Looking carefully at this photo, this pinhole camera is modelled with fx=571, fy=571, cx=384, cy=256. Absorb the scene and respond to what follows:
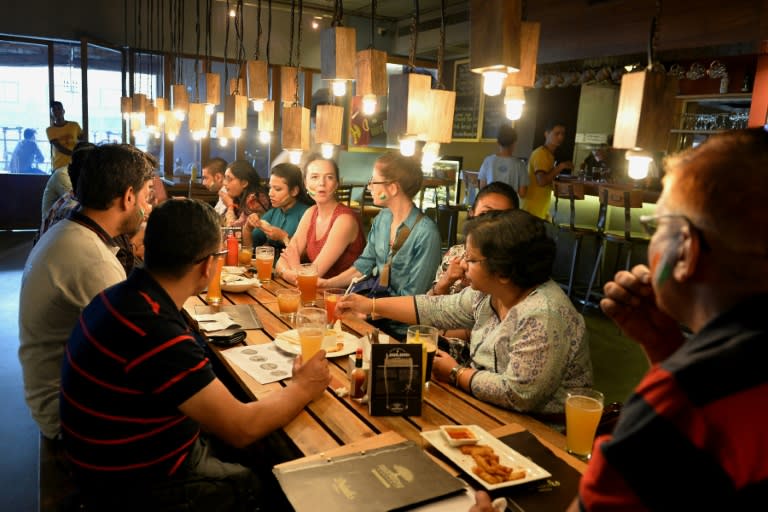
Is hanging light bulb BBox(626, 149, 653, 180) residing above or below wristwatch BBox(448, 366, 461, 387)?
above

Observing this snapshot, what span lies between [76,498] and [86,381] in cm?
35

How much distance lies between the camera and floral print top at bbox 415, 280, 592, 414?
1.89m

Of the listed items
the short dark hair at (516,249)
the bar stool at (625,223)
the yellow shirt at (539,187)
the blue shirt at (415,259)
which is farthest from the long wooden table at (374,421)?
the yellow shirt at (539,187)

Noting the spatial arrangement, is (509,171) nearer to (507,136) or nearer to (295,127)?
(507,136)

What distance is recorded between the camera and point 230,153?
10719 millimetres

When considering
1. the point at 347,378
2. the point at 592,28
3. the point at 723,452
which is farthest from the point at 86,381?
the point at 592,28

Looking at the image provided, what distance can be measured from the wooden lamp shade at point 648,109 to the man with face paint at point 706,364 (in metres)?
0.78

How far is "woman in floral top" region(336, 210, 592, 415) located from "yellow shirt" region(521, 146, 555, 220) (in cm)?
475

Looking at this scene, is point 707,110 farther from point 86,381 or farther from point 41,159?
point 41,159

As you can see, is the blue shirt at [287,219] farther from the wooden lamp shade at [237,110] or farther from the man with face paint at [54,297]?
the man with face paint at [54,297]

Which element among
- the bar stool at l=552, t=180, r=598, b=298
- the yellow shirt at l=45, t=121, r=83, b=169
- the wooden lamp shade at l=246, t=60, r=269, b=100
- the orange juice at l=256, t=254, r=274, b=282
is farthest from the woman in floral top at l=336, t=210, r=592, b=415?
the yellow shirt at l=45, t=121, r=83, b=169

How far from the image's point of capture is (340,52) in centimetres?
233

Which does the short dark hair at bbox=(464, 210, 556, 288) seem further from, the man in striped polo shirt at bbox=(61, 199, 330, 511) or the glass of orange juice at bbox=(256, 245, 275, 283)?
the glass of orange juice at bbox=(256, 245, 275, 283)

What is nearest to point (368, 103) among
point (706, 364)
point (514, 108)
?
point (514, 108)
